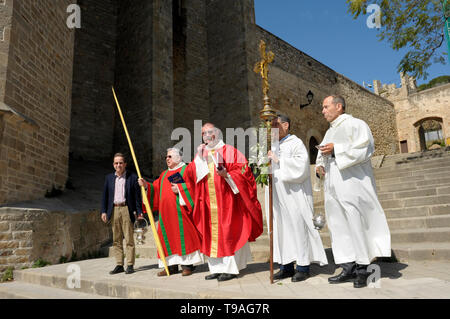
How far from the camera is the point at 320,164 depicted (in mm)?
3418

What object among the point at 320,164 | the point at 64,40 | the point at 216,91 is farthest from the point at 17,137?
the point at 216,91

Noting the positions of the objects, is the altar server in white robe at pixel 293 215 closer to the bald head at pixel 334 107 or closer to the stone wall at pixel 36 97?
the bald head at pixel 334 107

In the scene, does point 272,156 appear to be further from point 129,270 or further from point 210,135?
point 129,270

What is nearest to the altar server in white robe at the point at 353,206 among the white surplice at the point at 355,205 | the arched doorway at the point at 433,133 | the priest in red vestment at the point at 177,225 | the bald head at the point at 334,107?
the white surplice at the point at 355,205

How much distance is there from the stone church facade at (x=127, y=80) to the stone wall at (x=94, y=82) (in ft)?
0.13

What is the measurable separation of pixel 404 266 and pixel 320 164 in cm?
149

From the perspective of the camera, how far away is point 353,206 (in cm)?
308

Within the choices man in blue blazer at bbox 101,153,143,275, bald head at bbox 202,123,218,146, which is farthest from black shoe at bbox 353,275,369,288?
man in blue blazer at bbox 101,153,143,275

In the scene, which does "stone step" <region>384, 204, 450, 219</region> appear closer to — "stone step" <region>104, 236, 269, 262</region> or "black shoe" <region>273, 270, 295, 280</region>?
"stone step" <region>104, 236, 269, 262</region>

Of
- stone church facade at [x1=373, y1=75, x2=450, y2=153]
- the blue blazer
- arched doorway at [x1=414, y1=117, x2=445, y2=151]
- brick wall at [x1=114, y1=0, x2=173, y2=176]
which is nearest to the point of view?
the blue blazer

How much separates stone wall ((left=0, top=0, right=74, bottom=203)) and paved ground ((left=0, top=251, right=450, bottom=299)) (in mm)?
2012

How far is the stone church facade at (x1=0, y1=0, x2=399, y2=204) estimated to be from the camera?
582cm

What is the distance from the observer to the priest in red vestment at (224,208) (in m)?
3.68

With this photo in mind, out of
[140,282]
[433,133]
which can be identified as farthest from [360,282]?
[433,133]
